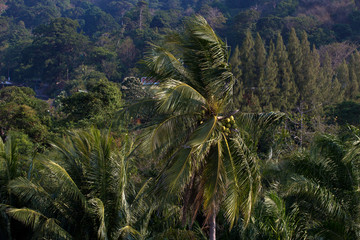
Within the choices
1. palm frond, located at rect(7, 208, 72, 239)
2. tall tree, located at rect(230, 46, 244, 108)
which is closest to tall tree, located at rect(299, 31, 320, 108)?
tall tree, located at rect(230, 46, 244, 108)

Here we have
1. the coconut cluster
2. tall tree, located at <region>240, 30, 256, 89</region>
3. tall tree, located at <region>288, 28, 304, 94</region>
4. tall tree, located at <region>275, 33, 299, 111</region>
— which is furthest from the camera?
tall tree, located at <region>240, 30, 256, 89</region>

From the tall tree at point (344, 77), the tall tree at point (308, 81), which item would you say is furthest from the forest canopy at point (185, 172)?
the tall tree at point (344, 77)

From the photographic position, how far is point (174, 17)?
67938 mm

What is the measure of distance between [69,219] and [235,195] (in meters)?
4.13

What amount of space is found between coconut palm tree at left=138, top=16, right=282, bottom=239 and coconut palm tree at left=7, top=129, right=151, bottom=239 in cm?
212

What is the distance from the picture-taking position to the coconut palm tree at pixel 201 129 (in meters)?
5.56

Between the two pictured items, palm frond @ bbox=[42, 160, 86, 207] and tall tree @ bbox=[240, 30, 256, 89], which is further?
tall tree @ bbox=[240, 30, 256, 89]

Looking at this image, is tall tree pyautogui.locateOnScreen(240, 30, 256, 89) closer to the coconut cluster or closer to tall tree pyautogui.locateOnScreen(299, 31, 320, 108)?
tall tree pyautogui.locateOnScreen(299, 31, 320, 108)

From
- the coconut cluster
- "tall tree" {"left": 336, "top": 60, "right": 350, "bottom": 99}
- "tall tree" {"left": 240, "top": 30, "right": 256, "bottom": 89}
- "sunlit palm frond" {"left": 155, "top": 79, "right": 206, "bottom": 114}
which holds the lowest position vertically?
"tall tree" {"left": 336, "top": 60, "right": 350, "bottom": 99}

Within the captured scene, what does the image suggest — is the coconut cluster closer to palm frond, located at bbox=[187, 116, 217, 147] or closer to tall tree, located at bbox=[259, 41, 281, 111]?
palm frond, located at bbox=[187, 116, 217, 147]

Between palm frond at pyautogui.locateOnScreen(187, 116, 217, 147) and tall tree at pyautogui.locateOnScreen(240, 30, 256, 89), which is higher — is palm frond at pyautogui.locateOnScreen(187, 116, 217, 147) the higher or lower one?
the higher one

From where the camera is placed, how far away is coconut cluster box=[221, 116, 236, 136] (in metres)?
5.96

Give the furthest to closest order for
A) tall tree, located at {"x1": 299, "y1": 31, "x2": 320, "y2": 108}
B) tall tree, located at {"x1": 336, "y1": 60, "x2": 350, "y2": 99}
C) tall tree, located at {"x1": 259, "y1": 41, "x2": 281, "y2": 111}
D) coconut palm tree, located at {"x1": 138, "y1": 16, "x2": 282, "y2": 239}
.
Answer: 1. tall tree, located at {"x1": 336, "y1": 60, "x2": 350, "y2": 99}
2. tall tree, located at {"x1": 299, "y1": 31, "x2": 320, "y2": 108}
3. tall tree, located at {"x1": 259, "y1": 41, "x2": 281, "y2": 111}
4. coconut palm tree, located at {"x1": 138, "y1": 16, "x2": 282, "y2": 239}

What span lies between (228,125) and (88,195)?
372 cm
